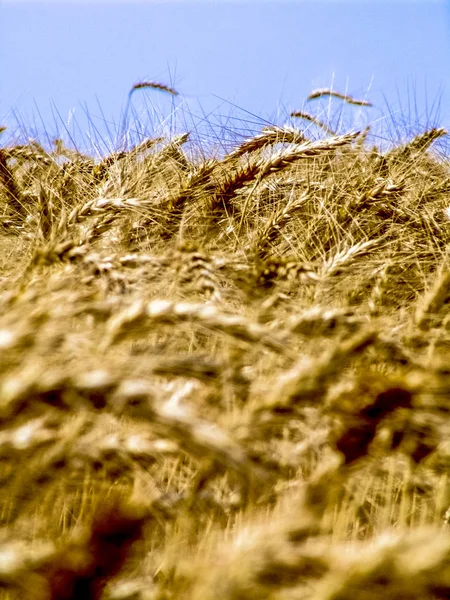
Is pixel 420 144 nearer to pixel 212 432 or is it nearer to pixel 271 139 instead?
pixel 271 139

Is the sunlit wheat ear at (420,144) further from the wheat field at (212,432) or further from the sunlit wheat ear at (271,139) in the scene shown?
the wheat field at (212,432)

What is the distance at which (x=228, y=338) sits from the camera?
0.65m

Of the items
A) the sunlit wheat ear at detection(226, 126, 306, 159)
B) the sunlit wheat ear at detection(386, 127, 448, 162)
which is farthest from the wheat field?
the sunlit wheat ear at detection(386, 127, 448, 162)

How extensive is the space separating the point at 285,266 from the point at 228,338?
0.41 meters

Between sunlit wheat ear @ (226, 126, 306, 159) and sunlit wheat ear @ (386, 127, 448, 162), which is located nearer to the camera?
sunlit wheat ear @ (226, 126, 306, 159)

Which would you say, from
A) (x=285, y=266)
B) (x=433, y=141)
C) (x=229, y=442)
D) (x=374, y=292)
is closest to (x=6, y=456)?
(x=229, y=442)

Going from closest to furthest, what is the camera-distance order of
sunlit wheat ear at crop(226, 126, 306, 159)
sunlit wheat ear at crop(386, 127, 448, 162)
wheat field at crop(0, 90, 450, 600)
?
wheat field at crop(0, 90, 450, 600) → sunlit wheat ear at crop(226, 126, 306, 159) → sunlit wheat ear at crop(386, 127, 448, 162)

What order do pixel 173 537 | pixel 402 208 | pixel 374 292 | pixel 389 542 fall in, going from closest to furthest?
pixel 389 542
pixel 173 537
pixel 374 292
pixel 402 208

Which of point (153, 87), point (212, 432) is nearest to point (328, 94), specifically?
point (153, 87)

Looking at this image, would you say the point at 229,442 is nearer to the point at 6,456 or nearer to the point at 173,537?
the point at 6,456

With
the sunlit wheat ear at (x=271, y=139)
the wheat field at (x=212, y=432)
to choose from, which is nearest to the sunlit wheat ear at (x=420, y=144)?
the sunlit wheat ear at (x=271, y=139)

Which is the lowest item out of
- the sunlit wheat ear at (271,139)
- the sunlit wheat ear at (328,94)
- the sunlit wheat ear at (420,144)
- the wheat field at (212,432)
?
the wheat field at (212,432)

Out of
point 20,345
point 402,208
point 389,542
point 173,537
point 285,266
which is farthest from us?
point 402,208

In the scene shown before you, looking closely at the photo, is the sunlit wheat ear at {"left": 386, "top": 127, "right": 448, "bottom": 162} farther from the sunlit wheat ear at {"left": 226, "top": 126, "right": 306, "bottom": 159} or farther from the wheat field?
the wheat field
